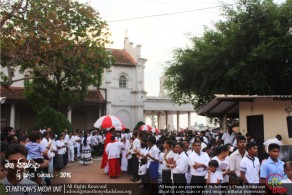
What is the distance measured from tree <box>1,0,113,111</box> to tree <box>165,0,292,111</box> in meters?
5.88

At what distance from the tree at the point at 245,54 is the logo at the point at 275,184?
1170cm

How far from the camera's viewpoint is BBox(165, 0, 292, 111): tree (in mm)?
17344

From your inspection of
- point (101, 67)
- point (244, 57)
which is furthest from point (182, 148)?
point (101, 67)

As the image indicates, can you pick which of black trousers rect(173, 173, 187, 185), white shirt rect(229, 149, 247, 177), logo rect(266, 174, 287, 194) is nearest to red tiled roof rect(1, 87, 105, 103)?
black trousers rect(173, 173, 187, 185)

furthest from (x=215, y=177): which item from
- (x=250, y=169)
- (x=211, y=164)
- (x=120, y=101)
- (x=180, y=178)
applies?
(x=120, y=101)

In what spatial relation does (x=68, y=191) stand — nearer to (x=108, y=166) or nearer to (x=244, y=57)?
(x=108, y=166)

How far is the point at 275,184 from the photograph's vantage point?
20.0 ft

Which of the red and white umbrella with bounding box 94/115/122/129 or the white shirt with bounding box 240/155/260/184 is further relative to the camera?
the red and white umbrella with bounding box 94/115/122/129

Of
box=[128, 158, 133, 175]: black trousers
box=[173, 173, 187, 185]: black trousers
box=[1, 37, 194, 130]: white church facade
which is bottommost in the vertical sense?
box=[128, 158, 133, 175]: black trousers

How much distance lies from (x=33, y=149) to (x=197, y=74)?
45.6 ft

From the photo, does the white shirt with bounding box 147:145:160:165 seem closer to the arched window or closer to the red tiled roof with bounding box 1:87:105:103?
the red tiled roof with bounding box 1:87:105:103

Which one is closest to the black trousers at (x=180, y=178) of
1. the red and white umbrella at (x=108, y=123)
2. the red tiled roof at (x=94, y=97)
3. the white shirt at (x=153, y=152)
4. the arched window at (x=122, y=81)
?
the white shirt at (x=153, y=152)

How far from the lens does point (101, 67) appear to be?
1005 inches

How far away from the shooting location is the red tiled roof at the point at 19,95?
97.3 feet
